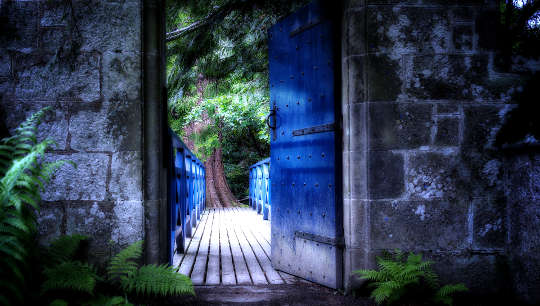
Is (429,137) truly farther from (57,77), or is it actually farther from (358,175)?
(57,77)

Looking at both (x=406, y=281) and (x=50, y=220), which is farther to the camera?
(x=50, y=220)

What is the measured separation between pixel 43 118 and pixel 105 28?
0.73 m

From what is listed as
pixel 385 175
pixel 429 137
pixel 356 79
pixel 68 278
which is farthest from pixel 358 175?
pixel 68 278

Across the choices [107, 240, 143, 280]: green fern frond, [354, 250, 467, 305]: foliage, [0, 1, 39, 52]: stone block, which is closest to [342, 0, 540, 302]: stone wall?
[354, 250, 467, 305]: foliage

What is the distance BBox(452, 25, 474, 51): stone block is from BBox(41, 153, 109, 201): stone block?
8.30 ft

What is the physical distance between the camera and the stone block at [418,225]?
229 cm

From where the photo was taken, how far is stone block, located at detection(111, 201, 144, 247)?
2.23 metres

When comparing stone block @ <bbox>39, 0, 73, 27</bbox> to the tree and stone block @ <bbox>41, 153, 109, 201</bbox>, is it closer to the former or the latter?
stone block @ <bbox>41, 153, 109, 201</bbox>

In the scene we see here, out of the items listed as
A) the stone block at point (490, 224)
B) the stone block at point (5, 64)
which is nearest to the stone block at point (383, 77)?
the stone block at point (490, 224)

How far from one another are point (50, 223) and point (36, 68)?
1.04 meters

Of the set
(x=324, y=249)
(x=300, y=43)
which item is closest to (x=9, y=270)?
(x=324, y=249)

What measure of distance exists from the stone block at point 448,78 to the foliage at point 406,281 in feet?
3.67

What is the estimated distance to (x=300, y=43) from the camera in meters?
2.85

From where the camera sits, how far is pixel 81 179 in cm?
223
